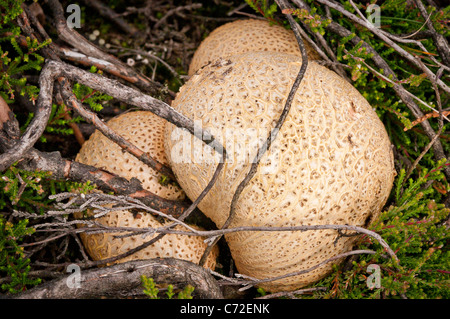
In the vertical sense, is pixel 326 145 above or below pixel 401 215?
above

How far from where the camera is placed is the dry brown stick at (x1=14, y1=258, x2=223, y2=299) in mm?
2009

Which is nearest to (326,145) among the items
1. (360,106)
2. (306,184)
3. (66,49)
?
(306,184)

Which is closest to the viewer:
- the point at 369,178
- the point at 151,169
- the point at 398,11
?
the point at 369,178

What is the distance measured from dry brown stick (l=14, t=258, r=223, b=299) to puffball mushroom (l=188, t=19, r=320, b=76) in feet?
5.01

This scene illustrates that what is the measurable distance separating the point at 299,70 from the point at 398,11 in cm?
118

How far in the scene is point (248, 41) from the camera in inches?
111

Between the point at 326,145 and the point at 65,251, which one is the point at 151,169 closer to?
the point at 65,251

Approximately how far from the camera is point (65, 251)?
2664 millimetres

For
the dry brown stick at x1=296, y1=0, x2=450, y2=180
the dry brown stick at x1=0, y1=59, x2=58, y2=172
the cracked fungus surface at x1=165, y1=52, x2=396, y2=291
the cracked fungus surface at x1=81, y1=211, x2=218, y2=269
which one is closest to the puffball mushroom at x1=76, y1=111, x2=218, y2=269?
the cracked fungus surface at x1=81, y1=211, x2=218, y2=269

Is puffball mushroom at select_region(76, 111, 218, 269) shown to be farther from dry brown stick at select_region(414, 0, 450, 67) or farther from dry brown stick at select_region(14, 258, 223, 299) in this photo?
dry brown stick at select_region(414, 0, 450, 67)

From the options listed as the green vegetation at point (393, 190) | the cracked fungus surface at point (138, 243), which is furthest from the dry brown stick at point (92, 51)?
the cracked fungus surface at point (138, 243)

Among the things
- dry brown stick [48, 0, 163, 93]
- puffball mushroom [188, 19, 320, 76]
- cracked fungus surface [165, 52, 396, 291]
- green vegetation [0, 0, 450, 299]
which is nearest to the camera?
cracked fungus surface [165, 52, 396, 291]

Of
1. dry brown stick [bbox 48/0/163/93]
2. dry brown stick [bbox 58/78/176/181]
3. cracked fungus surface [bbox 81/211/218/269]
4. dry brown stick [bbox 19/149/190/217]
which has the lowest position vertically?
cracked fungus surface [bbox 81/211/218/269]

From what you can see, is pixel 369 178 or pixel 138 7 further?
pixel 138 7
